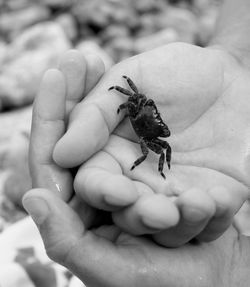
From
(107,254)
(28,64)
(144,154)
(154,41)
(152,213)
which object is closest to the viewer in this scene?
(152,213)

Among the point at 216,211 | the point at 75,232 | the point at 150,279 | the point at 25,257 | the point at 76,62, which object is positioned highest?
the point at 76,62

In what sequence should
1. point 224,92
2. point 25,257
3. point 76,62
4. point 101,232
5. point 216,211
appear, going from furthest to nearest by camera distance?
point 25,257 < point 224,92 < point 76,62 < point 101,232 < point 216,211

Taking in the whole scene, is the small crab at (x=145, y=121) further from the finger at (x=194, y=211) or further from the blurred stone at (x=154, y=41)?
the blurred stone at (x=154, y=41)

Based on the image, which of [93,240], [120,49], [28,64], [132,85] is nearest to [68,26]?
[120,49]

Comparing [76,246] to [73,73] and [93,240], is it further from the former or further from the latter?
[73,73]

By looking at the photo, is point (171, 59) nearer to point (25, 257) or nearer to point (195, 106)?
point (195, 106)

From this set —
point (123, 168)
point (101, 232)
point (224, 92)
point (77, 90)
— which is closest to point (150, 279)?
point (101, 232)

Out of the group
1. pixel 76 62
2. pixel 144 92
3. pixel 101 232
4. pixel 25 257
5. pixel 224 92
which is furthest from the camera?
pixel 25 257

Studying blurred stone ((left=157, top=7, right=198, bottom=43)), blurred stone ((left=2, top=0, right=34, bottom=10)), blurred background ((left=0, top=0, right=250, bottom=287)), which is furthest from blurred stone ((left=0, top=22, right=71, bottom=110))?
blurred stone ((left=157, top=7, right=198, bottom=43))
